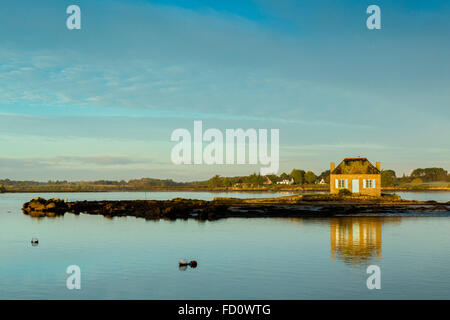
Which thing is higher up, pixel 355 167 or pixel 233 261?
pixel 355 167

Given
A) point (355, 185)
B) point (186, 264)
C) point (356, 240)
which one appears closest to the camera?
point (186, 264)

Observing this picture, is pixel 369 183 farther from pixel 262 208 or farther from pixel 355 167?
pixel 262 208

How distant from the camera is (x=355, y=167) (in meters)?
69.2

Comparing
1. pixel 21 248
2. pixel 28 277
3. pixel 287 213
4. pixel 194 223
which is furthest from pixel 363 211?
pixel 28 277

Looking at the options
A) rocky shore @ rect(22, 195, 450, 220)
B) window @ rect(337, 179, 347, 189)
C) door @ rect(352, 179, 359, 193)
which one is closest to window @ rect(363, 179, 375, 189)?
door @ rect(352, 179, 359, 193)

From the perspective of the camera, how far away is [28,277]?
20.0 metres

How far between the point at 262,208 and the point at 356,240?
3003 cm

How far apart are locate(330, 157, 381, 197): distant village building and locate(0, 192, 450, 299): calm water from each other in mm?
30613

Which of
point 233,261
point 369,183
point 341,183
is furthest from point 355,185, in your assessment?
point 233,261

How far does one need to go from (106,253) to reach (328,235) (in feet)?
51.6

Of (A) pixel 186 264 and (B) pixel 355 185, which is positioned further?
(B) pixel 355 185

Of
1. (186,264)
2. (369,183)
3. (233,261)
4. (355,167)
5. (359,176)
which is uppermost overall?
(355,167)

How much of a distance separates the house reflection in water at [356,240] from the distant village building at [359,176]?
27.3 metres

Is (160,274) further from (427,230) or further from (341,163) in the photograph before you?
(341,163)
